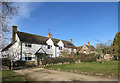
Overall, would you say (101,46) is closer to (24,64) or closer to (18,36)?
(24,64)

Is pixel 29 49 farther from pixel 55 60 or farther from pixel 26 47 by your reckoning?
pixel 55 60

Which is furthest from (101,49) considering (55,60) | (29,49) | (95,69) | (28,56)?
(28,56)

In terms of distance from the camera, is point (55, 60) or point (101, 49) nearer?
point (101, 49)

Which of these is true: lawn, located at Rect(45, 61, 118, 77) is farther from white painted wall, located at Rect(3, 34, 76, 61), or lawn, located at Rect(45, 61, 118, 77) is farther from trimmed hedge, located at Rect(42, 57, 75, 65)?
white painted wall, located at Rect(3, 34, 76, 61)

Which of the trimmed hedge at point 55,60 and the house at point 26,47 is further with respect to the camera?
the house at point 26,47

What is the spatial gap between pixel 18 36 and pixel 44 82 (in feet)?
65.7

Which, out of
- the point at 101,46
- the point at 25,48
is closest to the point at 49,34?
the point at 25,48

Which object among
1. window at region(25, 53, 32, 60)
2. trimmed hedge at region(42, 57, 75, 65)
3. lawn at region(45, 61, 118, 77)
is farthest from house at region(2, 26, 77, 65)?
lawn at region(45, 61, 118, 77)

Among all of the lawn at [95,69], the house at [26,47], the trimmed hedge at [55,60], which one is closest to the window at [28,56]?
the house at [26,47]

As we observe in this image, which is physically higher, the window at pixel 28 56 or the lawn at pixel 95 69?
the window at pixel 28 56

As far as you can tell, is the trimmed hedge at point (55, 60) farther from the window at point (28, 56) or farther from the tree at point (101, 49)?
the tree at point (101, 49)

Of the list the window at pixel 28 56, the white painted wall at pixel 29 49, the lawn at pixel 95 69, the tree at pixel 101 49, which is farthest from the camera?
the window at pixel 28 56

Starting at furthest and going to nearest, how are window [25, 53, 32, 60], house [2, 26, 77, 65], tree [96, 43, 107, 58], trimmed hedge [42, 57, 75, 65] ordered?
window [25, 53, 32, 60]
house [2, 26, 77, 65]
tree [96, 43, 107, 58]
trimmed hedge [42, 57, 75, 65]

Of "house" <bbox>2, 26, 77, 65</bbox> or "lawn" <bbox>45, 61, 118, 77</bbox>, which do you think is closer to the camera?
"lawn" <bbox>45, 61, 118, 77</bbox>
